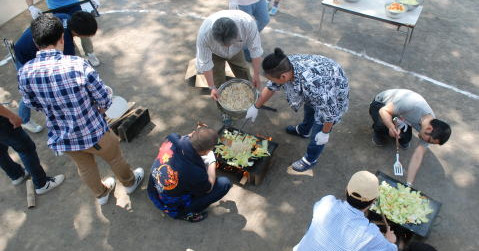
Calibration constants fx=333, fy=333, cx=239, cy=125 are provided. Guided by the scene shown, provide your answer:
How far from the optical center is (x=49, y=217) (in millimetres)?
4008

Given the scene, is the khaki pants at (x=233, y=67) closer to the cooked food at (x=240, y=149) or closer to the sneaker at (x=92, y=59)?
the cooked food at (x=240, y=149)

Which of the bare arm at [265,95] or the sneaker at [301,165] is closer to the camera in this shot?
the bare arm at [265,95]

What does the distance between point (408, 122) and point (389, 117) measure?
0.27 meters

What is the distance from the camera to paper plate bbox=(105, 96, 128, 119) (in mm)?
4805

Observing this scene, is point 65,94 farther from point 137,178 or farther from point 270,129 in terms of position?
point 270,129

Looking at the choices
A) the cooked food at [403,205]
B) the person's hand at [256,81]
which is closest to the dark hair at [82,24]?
the person's hand at [256,81]

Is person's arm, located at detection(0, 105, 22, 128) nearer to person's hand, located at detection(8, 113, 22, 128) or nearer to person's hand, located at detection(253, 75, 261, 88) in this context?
person's hand, located at detection(8, 113, 22, 128)

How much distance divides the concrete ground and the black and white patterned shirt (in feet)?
3.95

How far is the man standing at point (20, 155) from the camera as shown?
3502mm

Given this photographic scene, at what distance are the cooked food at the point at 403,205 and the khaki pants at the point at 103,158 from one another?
112 inches

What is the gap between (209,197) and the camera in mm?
3754

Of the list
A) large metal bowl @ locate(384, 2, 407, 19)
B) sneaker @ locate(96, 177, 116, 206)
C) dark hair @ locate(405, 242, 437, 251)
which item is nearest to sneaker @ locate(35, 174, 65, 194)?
sneaker @ locate(96, 177, 116, 206)

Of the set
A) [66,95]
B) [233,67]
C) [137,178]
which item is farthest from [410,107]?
[66,95]

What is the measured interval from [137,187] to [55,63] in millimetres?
1973
